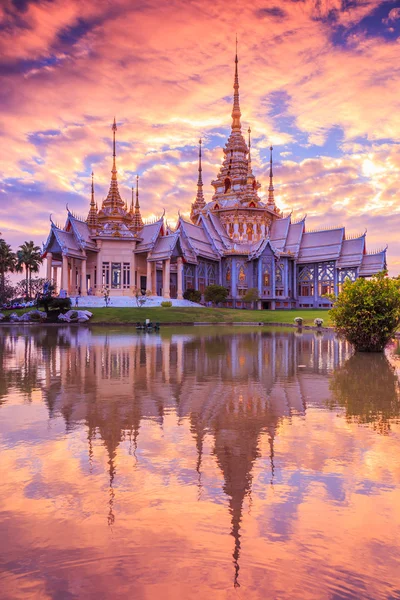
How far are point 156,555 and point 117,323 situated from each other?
37090mm

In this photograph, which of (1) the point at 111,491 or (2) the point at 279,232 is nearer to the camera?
(1) the point at 111,491

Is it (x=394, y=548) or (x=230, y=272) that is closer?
(x=394, y=548)

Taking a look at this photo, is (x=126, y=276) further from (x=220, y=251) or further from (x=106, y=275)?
(x=220, y=251)

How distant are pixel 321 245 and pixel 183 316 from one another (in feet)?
103

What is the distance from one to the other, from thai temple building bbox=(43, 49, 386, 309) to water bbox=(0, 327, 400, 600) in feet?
164

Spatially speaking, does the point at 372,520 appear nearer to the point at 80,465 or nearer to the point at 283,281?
the point at 80,465

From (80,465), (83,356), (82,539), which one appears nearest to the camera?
(82,539)

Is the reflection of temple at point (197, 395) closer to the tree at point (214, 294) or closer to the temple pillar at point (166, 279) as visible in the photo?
the temple pillar at point (166, 279)

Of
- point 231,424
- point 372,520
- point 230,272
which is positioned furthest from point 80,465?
point 230,272

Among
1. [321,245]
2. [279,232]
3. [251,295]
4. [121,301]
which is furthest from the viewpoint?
[279,232]

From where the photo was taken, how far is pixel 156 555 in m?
3.20

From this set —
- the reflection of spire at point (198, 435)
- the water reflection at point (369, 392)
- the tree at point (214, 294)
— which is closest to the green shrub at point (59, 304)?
the tree at point (214, 294)

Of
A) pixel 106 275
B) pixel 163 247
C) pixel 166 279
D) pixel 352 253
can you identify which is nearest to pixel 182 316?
pixel 166 279

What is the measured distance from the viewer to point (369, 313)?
54.6ft
